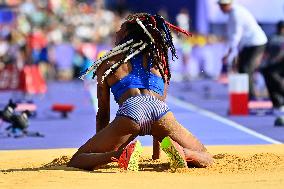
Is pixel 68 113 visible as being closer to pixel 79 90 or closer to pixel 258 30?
pixel 258 30

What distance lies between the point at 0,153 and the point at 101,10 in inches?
1441

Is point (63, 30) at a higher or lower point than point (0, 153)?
higher

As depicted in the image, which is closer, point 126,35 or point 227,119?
point 126,35

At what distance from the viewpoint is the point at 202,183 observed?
9.36m

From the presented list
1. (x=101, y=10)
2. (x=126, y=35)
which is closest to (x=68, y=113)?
(x=126, y=35)

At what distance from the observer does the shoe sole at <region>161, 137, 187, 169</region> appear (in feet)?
32.8

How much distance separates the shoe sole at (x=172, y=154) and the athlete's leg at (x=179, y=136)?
0.10m

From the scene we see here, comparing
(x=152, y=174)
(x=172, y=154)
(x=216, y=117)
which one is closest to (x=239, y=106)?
(x=216, y=117)

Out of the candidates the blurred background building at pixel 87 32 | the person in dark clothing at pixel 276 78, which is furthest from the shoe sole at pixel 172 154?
the blurred background building at pixel 87 32

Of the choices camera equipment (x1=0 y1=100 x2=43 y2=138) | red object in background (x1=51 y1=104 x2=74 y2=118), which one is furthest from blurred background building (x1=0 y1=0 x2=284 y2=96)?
camera equipment (x1=0 y1=100 x2=43 y2=138)

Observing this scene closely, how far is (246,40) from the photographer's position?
20875 mm

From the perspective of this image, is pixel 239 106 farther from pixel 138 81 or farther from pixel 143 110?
pixel 143 110

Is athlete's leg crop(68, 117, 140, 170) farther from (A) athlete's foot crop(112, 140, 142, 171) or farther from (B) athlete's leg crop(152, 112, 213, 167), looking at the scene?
(B) athlete's leg crop(152, 112, 213, 167)

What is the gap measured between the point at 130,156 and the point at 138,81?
0.85 metres
